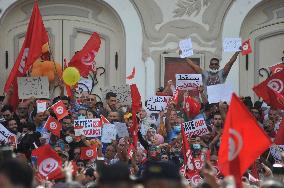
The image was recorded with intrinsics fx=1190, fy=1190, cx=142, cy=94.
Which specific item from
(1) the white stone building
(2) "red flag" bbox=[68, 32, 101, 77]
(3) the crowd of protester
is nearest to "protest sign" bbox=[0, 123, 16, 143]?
(3) the crowd of protester

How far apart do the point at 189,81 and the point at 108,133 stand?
328 centimetres

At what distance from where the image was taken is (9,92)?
18.5 m

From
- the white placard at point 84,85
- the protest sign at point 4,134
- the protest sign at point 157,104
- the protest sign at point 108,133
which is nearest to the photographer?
the protest sign at point 4,134

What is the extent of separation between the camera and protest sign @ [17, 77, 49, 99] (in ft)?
60.2

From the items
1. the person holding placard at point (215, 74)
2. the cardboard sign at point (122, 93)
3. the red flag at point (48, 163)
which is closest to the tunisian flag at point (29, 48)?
the cardboard sign at point (122, 93)

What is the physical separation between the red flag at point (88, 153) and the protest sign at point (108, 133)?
477mm

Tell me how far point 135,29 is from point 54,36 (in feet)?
5.09

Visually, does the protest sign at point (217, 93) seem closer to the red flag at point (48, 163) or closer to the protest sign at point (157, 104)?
the protest sign at point (157, 104)

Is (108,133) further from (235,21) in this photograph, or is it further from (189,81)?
(235,21)

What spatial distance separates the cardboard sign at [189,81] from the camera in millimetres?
19547

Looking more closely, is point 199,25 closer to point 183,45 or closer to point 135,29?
point 135,29

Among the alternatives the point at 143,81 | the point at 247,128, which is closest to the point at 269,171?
the point at 247,128

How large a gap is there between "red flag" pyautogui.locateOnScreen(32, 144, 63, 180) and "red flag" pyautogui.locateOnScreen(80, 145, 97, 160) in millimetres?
1762

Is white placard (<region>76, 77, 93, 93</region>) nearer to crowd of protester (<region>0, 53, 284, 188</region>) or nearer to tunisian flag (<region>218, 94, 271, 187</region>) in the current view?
crowd of protester (<region>0, 53, 284, 188</region>)
